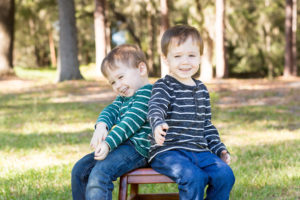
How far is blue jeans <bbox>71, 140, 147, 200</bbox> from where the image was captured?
2.48 m

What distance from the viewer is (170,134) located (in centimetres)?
263

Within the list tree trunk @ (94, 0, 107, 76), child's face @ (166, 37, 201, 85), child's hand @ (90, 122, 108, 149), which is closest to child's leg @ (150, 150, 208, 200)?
child's hand @ (90, 122, 108, 149)

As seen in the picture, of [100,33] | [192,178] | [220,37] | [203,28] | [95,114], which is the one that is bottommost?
[95,114]

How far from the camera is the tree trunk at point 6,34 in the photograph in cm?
1712

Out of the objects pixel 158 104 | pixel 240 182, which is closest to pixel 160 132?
pixel 158 104

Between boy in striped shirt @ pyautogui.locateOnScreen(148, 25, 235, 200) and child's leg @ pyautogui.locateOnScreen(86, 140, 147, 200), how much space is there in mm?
124

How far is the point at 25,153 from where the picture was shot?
5367 millimetres

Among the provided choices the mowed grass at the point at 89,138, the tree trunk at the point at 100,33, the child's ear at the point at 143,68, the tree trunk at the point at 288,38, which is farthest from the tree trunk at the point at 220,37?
the child's ear at the point at 143,68

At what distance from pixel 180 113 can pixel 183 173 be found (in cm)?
43

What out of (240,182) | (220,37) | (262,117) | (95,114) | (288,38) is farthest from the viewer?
(288,38)

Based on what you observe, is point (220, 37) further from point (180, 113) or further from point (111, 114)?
point (180, 113)

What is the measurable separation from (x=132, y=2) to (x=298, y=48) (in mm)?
17400

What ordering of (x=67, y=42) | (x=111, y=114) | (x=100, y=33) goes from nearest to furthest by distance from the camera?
(x=111, y=114) → (x=67, y=42) → (x=100, y=33)

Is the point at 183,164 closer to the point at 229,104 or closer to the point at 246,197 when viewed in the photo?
the point at 246,197
